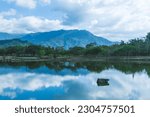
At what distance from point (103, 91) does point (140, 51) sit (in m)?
25.3

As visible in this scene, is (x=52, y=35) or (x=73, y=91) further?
(x=52, y=35)

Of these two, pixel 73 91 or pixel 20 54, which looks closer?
pixel 73 91

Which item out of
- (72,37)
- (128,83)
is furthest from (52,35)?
(128,83)

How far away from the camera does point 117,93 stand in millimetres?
12172

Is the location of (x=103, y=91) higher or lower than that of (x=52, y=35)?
lower

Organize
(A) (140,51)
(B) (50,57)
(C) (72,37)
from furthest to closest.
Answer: (C) (72,37)
(B) (50,57)
(A) (140,51)

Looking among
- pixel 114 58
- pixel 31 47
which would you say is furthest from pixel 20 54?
pixel 114 58

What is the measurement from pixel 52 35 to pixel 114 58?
162m

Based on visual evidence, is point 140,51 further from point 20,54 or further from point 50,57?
point 20,54

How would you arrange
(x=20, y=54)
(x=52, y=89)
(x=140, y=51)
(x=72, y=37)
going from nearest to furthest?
(x=52, y=89), (x=140, y=51), (x=20, y=54), (x=72, y=37)

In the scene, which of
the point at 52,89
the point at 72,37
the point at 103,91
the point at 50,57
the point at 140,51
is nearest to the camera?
the point at 103,91

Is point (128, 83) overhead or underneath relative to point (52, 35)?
underneath

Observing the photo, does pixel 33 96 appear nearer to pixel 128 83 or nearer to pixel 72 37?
pixel 128 83

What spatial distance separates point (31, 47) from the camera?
4375 cm
